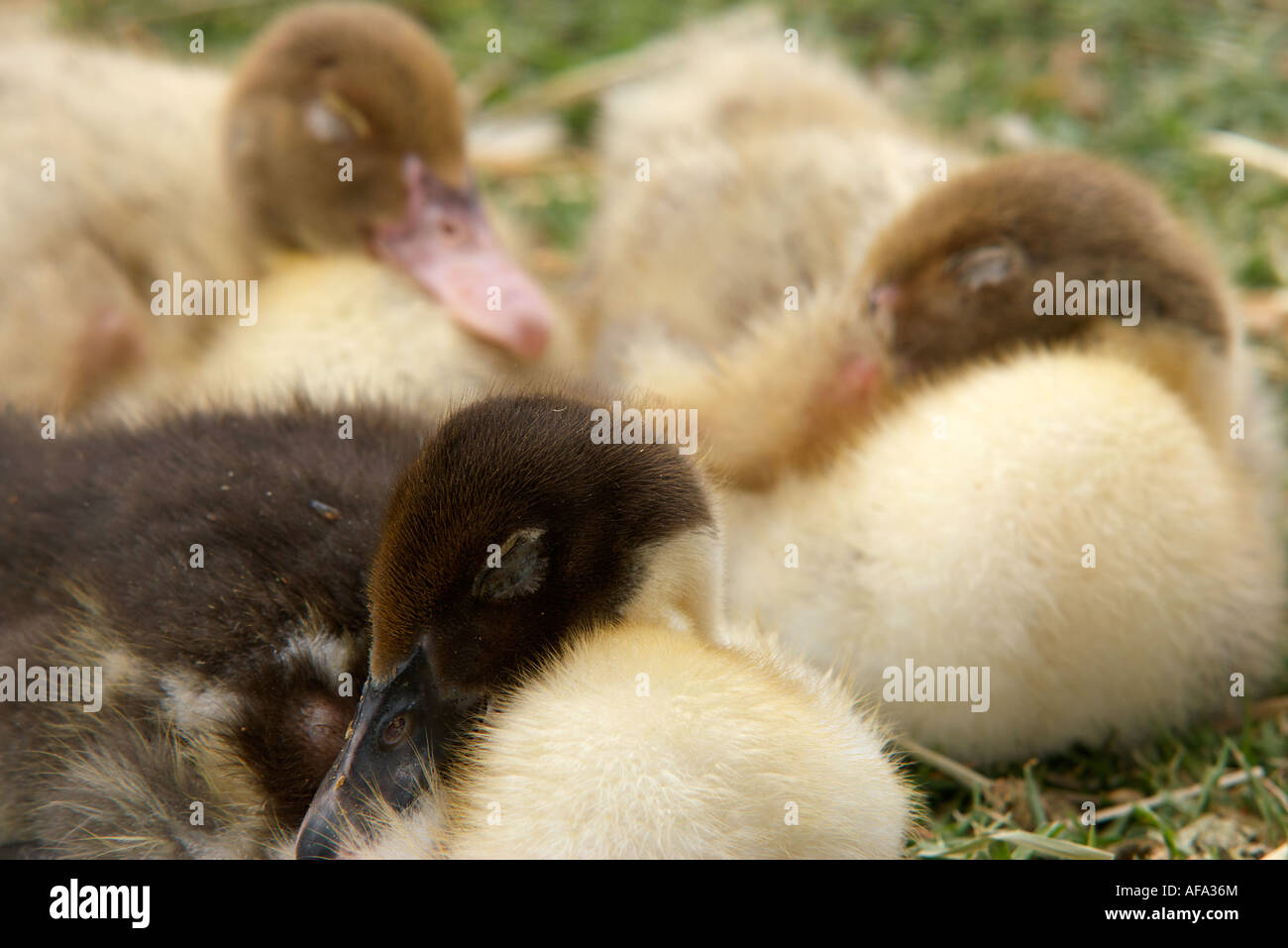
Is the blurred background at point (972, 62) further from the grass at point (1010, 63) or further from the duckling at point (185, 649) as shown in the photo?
the duckling at point (185, 649)

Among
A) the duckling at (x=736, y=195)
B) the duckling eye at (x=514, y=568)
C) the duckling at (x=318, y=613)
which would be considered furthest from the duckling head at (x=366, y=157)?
the duckling eye at (x=514, y=568)

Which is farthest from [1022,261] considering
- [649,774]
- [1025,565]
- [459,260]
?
[649,774]

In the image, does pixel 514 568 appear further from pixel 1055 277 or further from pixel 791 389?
pixel 1055 277

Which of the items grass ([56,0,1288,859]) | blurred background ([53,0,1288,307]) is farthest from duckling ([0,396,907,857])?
blurred background ([53,0,1288,307])

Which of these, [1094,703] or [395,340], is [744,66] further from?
[1094,703]

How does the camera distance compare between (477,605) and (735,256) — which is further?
(735,256)
